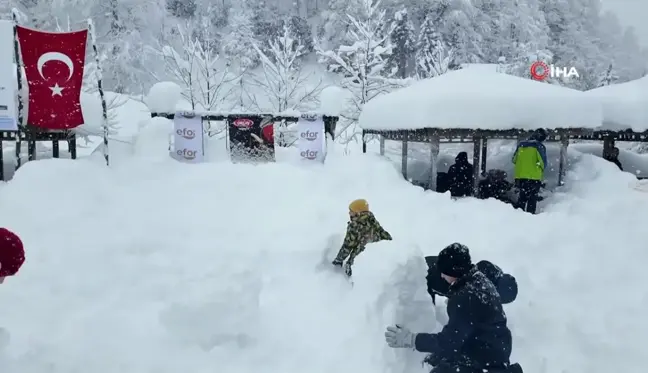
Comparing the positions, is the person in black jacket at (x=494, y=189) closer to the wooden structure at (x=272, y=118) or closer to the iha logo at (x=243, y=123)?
the wooden structure at (x=272, y=118)

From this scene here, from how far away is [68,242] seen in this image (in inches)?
284

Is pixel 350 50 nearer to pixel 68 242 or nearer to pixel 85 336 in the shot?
pixel 68 242

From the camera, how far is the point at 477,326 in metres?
3.10

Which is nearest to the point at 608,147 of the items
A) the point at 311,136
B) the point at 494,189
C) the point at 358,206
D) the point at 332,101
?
the point at 494,189

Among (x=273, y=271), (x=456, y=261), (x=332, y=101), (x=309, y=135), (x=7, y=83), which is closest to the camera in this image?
(x=456, y=261)

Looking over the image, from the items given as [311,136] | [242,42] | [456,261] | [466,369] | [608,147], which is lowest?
[466,369]

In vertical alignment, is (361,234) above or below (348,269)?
above

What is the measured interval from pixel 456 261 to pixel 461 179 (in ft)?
27.1

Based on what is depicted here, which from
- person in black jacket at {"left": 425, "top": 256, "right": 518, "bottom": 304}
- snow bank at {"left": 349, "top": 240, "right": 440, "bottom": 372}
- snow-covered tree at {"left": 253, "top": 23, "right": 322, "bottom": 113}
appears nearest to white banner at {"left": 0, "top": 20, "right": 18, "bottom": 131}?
snow bank at {"left": 349, "top": 240, "right": 440, "bottom": 372}

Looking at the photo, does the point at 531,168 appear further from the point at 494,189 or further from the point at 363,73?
the point at 363,73

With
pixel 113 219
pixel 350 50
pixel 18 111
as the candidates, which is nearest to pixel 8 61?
pixel 18 111

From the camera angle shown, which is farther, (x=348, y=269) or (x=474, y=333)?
(x=348, y=269)

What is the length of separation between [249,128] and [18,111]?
5148 mm

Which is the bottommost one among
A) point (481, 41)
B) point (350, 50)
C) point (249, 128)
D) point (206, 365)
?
point (206, 365)
